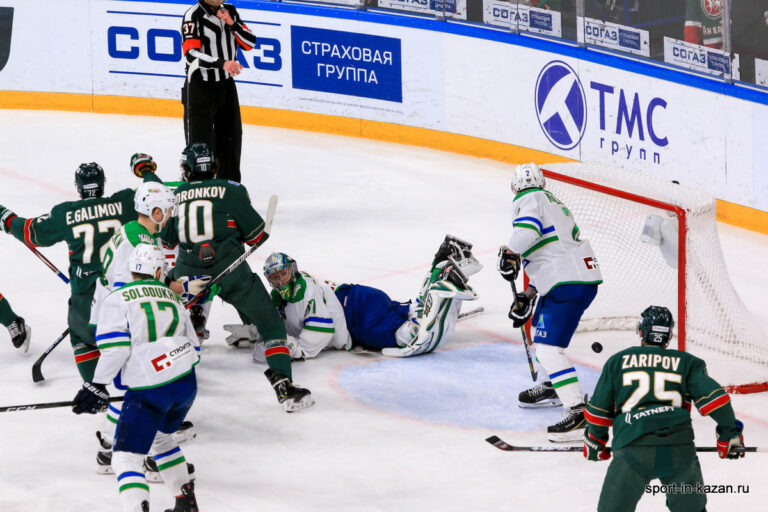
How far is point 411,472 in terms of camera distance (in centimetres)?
571

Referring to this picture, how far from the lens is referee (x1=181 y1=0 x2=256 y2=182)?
29.8 ft

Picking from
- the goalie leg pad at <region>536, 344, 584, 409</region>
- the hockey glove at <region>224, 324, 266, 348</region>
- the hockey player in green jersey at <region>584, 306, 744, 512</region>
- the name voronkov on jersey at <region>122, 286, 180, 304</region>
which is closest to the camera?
the hockey player in green jersey at <region>584, 306, 744, 512</region>

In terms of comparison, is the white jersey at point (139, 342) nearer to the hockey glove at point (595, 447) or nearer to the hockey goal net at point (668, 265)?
the hockey glove at point (595, 447)

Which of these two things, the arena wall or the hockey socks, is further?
the arena wall

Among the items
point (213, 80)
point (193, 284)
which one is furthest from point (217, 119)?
point (193, 284)

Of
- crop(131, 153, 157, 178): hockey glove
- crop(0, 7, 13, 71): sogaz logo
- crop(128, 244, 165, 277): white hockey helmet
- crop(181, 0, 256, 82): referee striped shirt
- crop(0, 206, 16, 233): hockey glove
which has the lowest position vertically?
crop(128, 244, 165, 277): white hockey helmet

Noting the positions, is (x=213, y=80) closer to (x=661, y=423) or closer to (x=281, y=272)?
(x=281, y=272)

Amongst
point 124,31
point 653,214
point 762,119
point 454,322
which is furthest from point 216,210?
point 124,31

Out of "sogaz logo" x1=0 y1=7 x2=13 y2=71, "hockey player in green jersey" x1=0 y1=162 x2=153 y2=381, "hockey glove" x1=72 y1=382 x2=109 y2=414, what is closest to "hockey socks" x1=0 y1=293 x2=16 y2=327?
"hockey player in green jersey" x1=0 y1=162 x2=153 y2=381

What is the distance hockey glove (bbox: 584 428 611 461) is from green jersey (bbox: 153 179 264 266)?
2.73m

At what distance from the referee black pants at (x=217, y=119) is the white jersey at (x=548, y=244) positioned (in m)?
3.52

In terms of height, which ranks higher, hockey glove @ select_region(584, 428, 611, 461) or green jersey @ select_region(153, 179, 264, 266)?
green jersey @ select_region(153, 179, 264, 266)

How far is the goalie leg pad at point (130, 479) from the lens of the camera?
191 inches

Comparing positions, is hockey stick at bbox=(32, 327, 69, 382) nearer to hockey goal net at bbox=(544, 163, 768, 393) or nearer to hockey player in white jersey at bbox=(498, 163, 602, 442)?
hockey player in white jersey at bbox=(498, 163, 602, 442)
